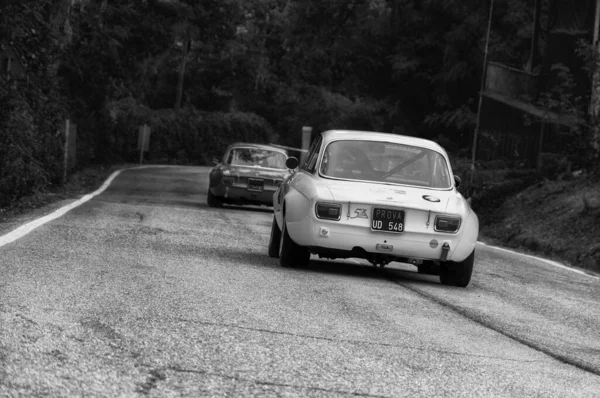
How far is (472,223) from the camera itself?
12.3 meters

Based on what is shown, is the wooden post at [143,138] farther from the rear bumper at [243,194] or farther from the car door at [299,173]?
the car door at [299,173]

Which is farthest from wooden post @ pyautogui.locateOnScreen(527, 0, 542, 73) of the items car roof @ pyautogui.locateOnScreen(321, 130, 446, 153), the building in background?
car roof @ pyautogui.locateOnScreen(321, 130, 446, 153)

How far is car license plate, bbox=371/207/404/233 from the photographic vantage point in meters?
11.8

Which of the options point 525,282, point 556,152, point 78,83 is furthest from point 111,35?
point 525,282

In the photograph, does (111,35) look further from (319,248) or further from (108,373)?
(108,373)

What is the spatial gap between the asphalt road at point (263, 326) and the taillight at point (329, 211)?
1.93 ft

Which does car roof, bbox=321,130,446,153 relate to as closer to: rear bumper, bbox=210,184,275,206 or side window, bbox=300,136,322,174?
side window, bbox=300,136,322,174

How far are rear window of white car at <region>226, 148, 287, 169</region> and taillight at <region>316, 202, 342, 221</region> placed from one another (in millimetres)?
13036

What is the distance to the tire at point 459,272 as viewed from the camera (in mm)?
12172

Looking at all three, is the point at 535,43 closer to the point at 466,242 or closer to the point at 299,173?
the point at 299,173

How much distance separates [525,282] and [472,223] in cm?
160

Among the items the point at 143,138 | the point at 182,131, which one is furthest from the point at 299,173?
the point at 182,131

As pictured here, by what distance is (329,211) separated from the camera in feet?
38.9

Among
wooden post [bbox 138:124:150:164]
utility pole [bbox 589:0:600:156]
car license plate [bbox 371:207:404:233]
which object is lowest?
wooden post [bbox 138:124:150:164]
